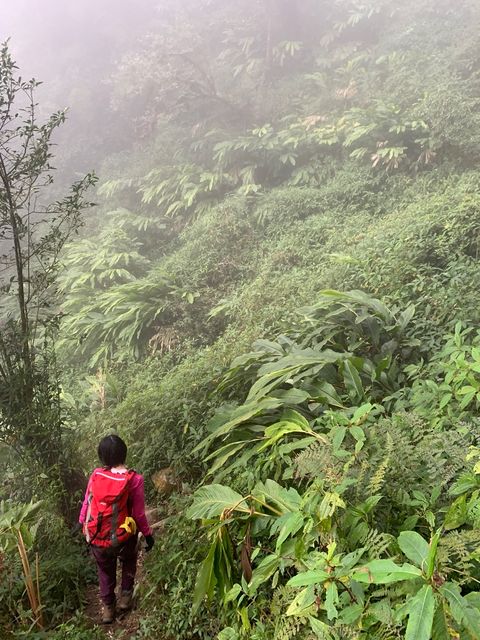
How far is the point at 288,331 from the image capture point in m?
5.55

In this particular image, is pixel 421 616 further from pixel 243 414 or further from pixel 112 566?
pixel 112 566

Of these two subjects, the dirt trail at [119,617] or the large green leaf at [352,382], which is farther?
the large green leaf at [352,382]

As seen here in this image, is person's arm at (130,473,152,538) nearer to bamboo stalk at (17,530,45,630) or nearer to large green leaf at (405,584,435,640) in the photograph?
bamboo stalk at (17,530,45,630)

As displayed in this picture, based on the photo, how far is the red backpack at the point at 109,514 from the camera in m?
3.23

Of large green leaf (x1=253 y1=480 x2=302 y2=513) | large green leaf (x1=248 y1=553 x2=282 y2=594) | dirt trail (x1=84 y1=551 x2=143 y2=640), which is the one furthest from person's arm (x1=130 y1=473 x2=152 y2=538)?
large green leaf (x1=248 y1=553 x2=282 y2=594)

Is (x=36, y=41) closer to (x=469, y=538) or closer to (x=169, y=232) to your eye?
(x=169, y=232)

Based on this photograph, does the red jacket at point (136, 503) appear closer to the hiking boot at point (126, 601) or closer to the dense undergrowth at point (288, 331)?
the dense undergrowth at point (288, 331)

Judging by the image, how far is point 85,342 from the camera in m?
8.58

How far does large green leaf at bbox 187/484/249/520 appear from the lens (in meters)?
2.78

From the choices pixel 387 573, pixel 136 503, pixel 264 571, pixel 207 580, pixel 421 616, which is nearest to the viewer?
Answer: pixel 421 616

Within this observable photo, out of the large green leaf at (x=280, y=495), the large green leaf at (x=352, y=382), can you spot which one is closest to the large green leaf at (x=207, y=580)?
the large green leaf at (x=280, y=495)

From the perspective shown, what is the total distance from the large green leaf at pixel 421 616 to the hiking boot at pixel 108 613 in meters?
2.66

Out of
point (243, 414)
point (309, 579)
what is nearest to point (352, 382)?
point (243, 414)

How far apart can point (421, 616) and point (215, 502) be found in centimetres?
156
